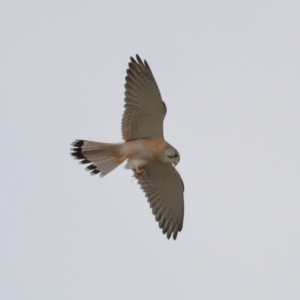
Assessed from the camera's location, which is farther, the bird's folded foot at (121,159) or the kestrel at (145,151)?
the bird's folded foot at (121,159)

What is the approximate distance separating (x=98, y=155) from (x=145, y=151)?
0.80m

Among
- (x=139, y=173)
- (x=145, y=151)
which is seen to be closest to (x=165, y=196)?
(x=139, y=173)

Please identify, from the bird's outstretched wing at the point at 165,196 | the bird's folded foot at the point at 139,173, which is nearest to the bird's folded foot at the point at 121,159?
Answer: the bird's folded foot at the point at 139,173

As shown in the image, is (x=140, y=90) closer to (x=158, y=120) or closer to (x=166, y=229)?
(x=158, y=120)

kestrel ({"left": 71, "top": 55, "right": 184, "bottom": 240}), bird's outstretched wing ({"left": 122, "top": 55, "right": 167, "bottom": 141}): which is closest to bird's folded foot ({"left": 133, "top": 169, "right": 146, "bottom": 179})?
kestrel ({"left": 71, "top": 55, "right": 184, "bottom": 240})

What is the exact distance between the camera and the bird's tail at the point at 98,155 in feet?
52.0

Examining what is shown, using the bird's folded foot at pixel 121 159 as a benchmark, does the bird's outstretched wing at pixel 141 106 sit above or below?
above

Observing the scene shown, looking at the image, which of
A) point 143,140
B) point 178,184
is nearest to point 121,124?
point 143,140

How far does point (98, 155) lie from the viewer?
1600cm

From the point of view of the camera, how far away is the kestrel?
15445 millimetres

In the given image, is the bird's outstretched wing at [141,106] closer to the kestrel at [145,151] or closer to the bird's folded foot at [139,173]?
the kestrel at [145,151]

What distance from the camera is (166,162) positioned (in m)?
16.0

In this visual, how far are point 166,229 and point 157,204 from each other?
451 mm

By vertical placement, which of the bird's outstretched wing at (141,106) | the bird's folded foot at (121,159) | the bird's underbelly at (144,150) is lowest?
the bird's folded foot at (121,159)
